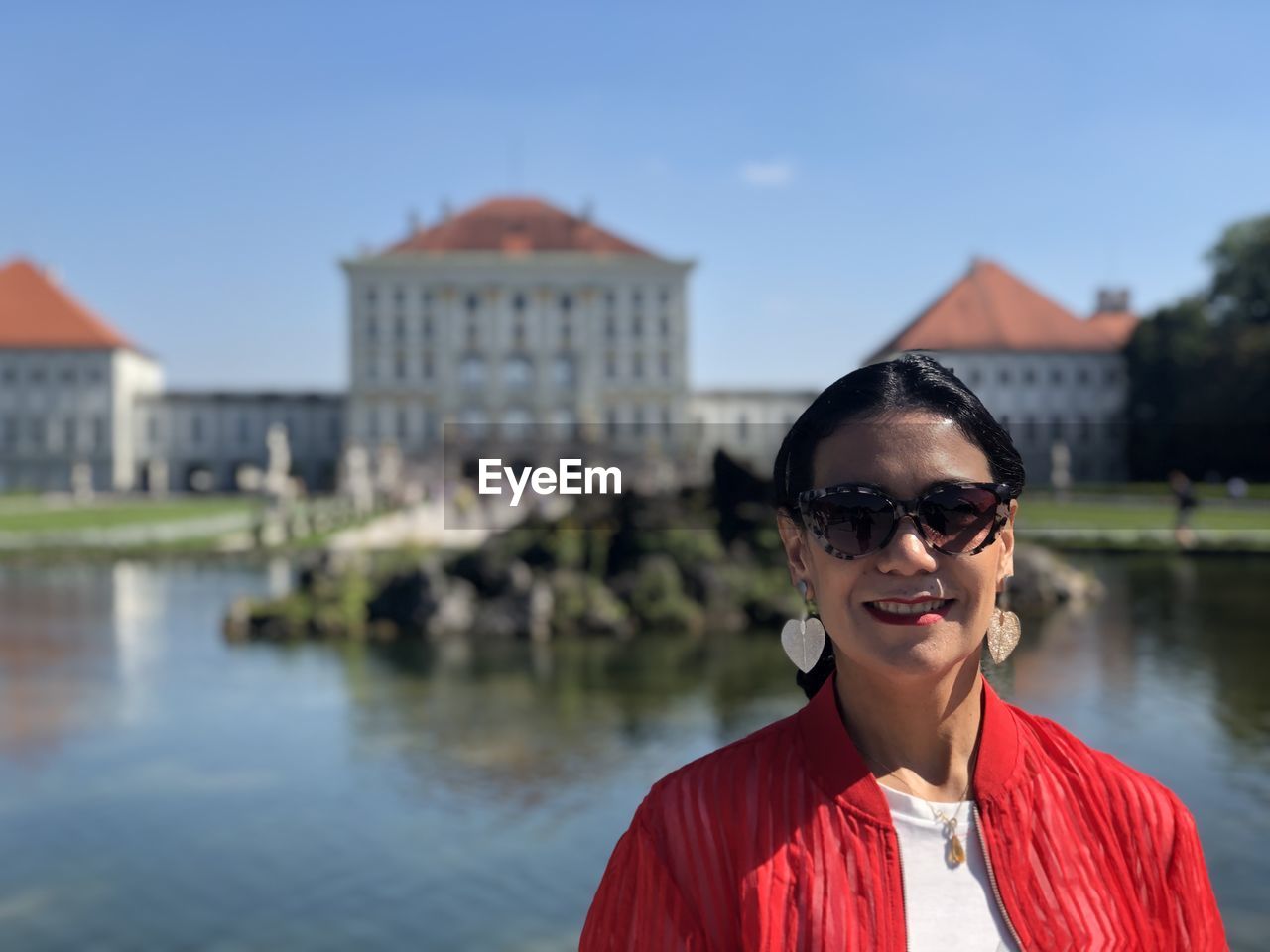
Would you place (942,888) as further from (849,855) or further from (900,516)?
(900,516)

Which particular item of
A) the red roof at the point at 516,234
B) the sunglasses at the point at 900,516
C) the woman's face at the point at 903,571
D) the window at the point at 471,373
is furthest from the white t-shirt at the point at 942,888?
the window at the point at 471,373

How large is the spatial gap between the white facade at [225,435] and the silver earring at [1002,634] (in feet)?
206

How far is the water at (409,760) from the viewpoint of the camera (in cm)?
603

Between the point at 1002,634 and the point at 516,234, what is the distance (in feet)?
215

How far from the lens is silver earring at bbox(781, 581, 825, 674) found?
1654 mm

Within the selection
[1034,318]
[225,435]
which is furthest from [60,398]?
[1034,318]

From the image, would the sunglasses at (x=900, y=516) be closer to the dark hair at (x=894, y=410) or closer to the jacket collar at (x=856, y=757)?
the dark hair at (x=894, y=410)

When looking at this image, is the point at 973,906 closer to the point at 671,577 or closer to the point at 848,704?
the point at 848,704

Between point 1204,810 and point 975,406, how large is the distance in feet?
21.1

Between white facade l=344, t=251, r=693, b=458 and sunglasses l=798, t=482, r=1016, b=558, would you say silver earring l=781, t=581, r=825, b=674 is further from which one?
white facade l=344, t=251, r=693, b=458

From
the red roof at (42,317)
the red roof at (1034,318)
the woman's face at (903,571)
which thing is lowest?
the woman's face at (903,571)

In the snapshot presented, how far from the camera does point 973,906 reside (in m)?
1.50

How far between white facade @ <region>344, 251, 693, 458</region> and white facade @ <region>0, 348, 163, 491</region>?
37.0 feet

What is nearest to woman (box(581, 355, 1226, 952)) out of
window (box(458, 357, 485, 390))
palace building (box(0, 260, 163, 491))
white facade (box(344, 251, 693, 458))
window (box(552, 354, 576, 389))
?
white facade (box(344, 251, 693, 458))
